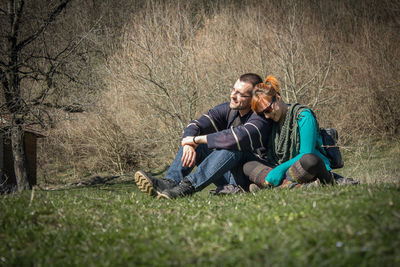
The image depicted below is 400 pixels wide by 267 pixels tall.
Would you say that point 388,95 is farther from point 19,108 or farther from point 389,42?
point 19,108

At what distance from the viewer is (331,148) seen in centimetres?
428

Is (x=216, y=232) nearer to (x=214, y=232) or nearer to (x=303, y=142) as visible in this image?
(x=214, y=232)

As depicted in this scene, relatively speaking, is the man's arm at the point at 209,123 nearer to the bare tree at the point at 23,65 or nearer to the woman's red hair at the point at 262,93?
the woman's red hair at the point at 262,93

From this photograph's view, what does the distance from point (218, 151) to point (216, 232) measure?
6.71 feet

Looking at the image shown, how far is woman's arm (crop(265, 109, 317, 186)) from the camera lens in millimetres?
4137

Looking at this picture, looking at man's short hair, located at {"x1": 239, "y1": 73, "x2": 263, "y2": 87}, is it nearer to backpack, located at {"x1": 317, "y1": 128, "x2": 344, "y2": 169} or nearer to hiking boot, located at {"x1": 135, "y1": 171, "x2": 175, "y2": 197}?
backpack, located at {"x1": 317, "y1": 128, "x2": 344, "y2": 169}

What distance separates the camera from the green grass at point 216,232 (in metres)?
2.00

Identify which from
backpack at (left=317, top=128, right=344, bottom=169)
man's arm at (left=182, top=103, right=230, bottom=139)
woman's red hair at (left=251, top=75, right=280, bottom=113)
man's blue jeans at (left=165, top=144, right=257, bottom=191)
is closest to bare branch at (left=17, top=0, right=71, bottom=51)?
man's arm at (left=182, top=103, right=230, bottom=139)

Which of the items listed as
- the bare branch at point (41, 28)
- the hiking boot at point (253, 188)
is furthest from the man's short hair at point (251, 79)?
the bare branch at point (41, 28)

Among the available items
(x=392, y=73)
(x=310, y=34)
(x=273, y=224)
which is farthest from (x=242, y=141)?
(x=392, y=73)

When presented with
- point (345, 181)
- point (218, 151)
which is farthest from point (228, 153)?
point (345, 181)

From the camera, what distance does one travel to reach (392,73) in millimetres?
16578

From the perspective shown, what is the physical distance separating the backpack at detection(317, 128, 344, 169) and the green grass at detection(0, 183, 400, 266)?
0.97 m

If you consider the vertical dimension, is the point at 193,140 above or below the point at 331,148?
above
